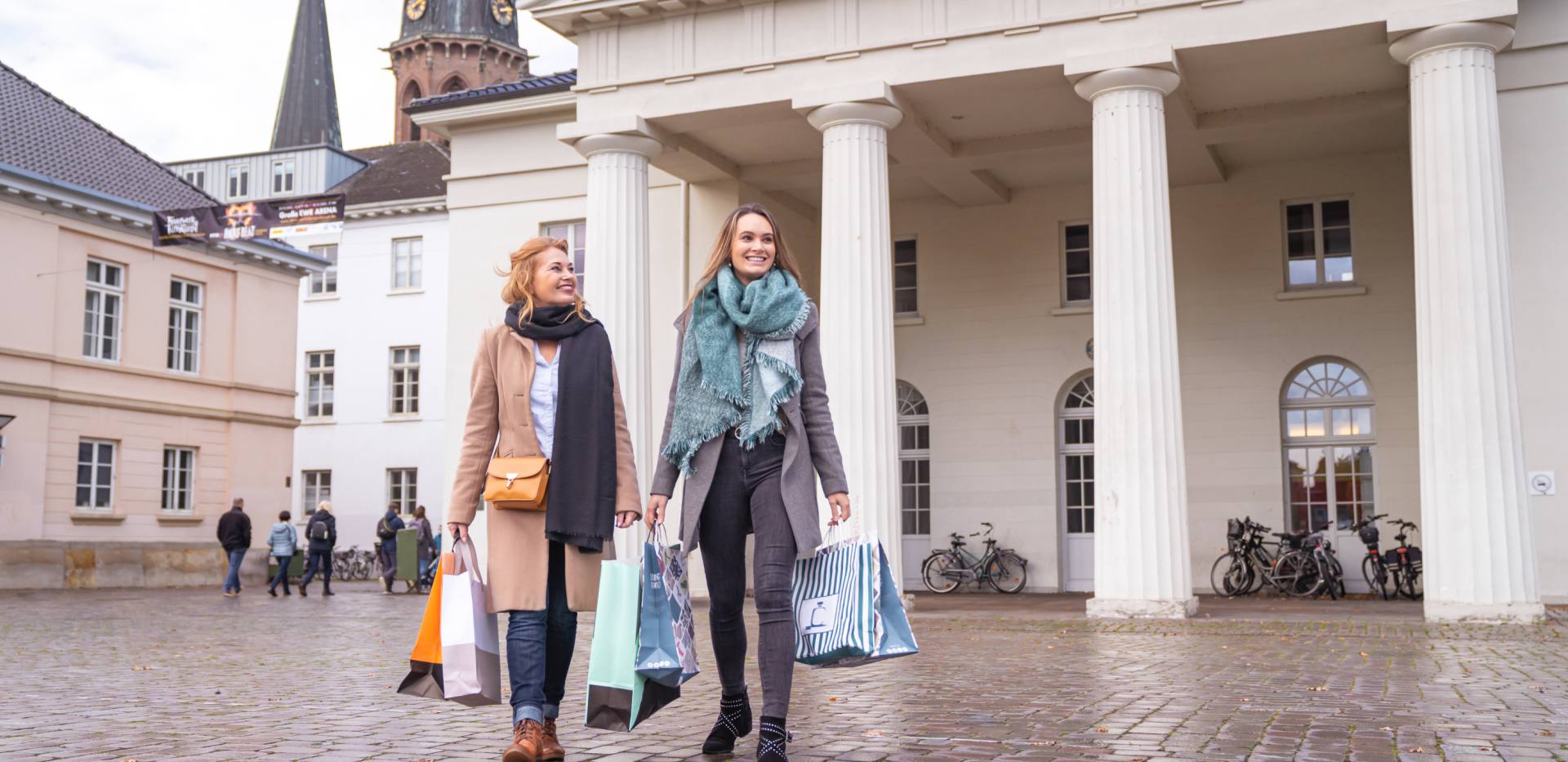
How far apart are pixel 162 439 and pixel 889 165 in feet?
57.8

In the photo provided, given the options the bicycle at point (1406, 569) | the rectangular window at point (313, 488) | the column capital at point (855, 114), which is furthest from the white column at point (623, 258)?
the rectangular window at point (313, 488)

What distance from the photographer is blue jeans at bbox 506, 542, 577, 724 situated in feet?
16.6

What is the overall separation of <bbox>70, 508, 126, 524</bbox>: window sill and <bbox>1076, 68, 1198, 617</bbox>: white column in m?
21.0

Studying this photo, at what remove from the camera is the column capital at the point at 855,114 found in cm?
1791

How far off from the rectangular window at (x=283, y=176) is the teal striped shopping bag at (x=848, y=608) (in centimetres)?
5344

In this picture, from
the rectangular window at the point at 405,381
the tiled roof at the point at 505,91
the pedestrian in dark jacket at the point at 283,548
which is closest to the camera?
the tiled roof at the point at 505,91

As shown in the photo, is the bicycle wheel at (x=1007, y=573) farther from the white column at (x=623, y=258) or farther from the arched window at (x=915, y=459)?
the white column at (x=623, y=258)

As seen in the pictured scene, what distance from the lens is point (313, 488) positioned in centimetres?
4625

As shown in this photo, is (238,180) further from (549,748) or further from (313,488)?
(549,748)

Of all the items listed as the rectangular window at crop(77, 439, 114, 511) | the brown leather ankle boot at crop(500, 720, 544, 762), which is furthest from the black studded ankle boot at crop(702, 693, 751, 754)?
the rectangular window at crop(77, 439, 114, 511)

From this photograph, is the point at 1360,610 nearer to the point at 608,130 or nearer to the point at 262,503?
the point at 608,130

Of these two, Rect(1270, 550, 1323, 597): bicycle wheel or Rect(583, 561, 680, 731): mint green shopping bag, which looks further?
Rect(1270, 550, 1323, 597): bicycle wheel

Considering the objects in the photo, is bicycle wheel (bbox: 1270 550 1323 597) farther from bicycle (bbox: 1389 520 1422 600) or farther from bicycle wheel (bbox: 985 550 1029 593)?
bicycle wheel (bbox: 985 550 1029 593)

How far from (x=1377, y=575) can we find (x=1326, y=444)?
2666mm
